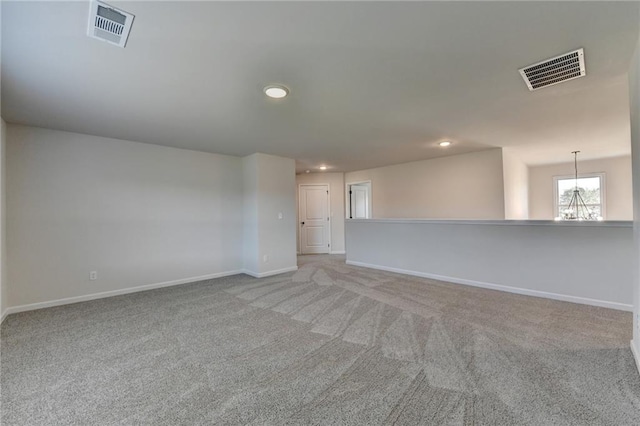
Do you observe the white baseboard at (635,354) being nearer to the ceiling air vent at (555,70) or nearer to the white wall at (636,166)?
the white wall at (636,166)

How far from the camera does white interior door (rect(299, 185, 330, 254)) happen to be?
311 inches

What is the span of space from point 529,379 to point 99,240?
5323mm

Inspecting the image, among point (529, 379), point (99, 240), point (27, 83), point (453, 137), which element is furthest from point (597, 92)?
point (99, 240)

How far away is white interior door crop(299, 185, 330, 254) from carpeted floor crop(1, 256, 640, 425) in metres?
4.24

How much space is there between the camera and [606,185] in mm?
6652

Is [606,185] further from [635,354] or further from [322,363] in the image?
[322,363]

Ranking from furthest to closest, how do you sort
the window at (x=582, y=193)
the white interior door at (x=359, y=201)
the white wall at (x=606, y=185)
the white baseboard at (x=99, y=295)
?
1. the white interior door at (x=359, y=201)
2. the window at (x=582, y=193)
3. the white wall at (x=606, y=185)
4. the white baseboard at (x=99, y=295)

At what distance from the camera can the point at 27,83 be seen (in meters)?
2.43

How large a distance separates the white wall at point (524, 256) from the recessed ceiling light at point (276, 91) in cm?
356

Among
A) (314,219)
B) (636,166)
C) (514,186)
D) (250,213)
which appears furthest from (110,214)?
(514,186)

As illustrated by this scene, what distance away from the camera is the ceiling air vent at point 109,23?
1.57 metres

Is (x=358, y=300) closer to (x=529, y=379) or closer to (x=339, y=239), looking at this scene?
(x=529, y=379)

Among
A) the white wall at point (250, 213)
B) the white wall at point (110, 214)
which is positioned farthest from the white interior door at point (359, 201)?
the white wall at point (110, 214)

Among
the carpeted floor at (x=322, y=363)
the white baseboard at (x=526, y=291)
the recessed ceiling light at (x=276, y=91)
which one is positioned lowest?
the carpeted floor at (x=322, y=363)
